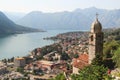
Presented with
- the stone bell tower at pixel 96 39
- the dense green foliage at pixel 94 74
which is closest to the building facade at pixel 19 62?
the stone bell tower at pixel 96 39

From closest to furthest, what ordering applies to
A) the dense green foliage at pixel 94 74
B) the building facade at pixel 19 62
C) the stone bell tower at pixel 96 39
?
the dense green foliage at pixel 94 74, the stone bell tower at pixel 96 39, the building facade at pixel 19 62

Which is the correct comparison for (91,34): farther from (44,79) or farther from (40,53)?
(40,53)

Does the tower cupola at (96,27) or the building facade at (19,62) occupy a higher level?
the tower cupola at (96,27)

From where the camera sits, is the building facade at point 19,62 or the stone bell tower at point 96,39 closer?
the stone bell tower at point 96,39

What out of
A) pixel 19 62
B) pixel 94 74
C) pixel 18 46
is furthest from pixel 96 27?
pixel 18 46

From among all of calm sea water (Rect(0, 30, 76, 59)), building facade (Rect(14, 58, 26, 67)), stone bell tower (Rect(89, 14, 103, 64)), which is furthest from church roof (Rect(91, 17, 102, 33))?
calm sea water (Rect(0, 30, 76, 59))

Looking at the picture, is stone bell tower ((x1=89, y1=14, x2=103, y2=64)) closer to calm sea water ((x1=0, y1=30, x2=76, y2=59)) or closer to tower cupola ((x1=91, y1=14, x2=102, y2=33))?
tower cupola ((x1=91, y1=14, x2=102, y2=33))

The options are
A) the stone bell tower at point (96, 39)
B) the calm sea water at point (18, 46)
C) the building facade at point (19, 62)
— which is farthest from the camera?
the calm sea water at point (18, 46)

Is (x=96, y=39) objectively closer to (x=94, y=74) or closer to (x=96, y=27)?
(x=96, y=27)

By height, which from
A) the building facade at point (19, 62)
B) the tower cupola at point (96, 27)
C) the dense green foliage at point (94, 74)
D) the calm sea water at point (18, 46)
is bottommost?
the calm sea water at point (18, 46)

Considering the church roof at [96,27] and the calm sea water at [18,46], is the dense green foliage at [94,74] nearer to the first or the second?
the church roof at [96,27]

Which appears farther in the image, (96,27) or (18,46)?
(18,46)
